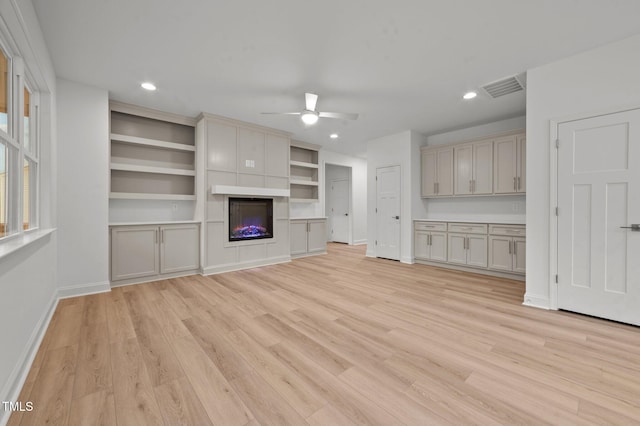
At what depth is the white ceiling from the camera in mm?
2172

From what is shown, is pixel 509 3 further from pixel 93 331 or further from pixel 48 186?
pixel 48 186

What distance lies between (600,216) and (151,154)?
19.7 ft

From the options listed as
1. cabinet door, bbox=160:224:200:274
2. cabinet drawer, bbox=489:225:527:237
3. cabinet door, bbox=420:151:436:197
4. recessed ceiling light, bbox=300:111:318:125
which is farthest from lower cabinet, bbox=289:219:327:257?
cabinet drawer, bbox=489:225:527:237

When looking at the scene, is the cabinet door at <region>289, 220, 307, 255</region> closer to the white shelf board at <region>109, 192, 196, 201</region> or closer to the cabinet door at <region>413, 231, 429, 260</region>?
the white shelf board at <region>109, 192, 196, 201</region>

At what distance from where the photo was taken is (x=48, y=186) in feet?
9.59

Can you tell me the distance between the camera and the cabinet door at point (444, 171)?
17.1ft

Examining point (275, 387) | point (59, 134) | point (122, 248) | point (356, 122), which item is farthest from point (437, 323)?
point (59, 134)

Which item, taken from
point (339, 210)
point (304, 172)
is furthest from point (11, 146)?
point (339, 210)

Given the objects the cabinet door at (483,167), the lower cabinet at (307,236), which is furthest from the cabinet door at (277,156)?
the cabinet door at (483,167)

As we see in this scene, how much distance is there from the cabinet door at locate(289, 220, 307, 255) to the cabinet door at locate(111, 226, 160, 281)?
8.62 ft

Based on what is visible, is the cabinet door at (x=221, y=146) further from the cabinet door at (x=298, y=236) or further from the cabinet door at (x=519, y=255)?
the cabinet door at (x=519, y=255)

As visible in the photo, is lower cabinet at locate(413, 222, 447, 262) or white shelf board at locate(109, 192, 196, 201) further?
lower cabinet at locate(413, 222, 447, 262)

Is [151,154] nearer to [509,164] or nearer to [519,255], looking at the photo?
[509,164]

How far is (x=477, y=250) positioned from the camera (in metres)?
4.63
